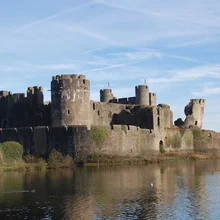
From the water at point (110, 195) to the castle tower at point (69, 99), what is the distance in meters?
12.8

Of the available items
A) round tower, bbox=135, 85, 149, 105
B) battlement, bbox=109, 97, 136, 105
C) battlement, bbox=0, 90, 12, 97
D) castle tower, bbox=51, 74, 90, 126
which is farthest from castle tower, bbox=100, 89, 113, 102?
castle tower, bbox=51, 74, 90, 126

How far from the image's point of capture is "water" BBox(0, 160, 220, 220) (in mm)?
22641

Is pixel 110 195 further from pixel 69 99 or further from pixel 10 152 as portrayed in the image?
pixel 69 99

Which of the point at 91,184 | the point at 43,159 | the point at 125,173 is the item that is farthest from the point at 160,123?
the point at 91,184

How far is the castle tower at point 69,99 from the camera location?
5216 centimetres

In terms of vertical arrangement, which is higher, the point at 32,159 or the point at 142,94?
the point at 142,94

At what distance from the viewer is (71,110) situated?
52.2 m

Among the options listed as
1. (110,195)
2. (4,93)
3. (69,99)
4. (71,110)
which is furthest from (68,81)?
(110,195)

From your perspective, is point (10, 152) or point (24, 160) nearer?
point (10, 152)

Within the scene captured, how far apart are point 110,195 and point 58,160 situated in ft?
62.6

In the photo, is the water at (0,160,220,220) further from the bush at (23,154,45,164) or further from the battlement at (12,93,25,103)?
the battlement at (12,93,25,103)

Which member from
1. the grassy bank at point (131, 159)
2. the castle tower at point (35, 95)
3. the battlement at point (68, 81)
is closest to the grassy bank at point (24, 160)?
the grassy bank at point (131, 159)

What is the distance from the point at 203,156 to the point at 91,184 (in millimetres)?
29800

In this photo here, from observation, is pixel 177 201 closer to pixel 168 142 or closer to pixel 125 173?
pixel 125 173
